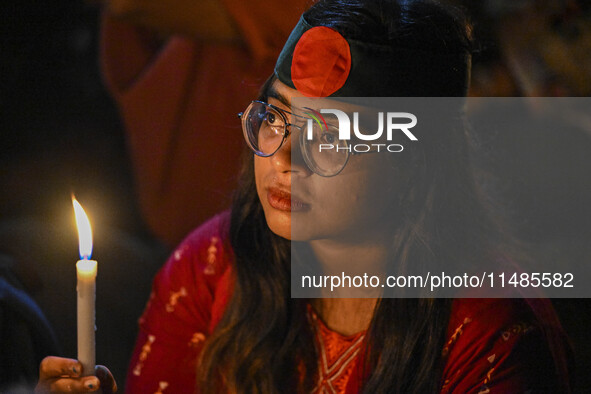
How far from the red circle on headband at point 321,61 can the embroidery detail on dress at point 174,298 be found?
52 centimetres

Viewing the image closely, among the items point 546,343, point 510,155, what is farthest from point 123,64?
point 546,343

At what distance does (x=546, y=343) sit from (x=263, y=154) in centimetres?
54

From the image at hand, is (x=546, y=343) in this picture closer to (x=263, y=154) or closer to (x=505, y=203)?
(x=505, y=203)

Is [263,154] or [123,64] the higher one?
[123,64]

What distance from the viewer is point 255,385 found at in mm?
1070

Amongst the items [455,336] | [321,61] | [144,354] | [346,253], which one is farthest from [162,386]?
[321,61]

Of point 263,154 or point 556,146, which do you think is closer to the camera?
point 263,154

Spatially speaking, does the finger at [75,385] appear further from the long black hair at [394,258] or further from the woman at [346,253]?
the long black hair at [394,258]

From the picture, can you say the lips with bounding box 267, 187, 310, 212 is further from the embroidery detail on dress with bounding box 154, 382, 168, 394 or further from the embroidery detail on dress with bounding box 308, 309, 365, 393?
the embroidery detail on dress with bounding box 154, 382, 168, 394

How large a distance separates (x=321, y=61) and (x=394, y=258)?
1.24 feet

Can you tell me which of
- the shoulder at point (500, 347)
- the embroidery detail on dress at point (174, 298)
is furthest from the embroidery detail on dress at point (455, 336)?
the embroidery detail on dress at point (174, 298)

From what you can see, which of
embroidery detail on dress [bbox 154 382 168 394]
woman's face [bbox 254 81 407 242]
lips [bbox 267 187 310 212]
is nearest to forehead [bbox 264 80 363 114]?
woman's face [bbox 254 81 407 242]

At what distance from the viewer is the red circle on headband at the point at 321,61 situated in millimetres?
859

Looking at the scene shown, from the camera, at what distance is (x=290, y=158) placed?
0.92m
